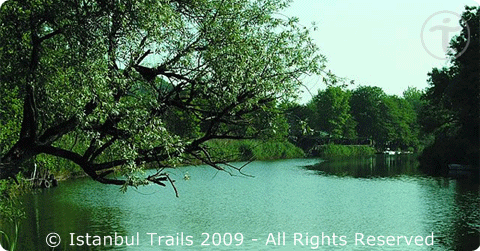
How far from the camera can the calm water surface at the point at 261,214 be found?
62.0 ft

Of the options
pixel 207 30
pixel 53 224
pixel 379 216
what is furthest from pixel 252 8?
pixel 379 216

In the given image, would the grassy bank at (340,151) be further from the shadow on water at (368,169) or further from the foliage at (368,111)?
the shadow on water at (368,169)

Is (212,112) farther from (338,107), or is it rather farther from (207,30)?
(338,107)

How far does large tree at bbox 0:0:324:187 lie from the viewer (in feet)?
28.1

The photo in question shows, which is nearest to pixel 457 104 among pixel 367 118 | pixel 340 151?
pixel 340 151

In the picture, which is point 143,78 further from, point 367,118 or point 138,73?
point 367,118

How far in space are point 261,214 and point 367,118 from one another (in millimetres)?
75815

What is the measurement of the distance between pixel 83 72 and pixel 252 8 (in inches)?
124

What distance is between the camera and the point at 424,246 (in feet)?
59.8

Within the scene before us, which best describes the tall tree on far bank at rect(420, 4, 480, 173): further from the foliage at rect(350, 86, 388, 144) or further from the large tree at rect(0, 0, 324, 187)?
the foliage at rect(350, 86, 388, 144)

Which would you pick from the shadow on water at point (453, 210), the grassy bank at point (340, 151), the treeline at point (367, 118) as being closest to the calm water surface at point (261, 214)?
the shadow on water at point (453, 210)

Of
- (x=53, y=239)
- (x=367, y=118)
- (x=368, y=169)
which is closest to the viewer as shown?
(x=53, y=239)

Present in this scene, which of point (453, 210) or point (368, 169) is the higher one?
point (368, 169)

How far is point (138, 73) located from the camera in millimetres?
9281
